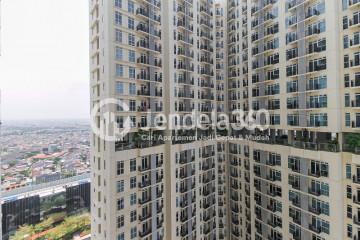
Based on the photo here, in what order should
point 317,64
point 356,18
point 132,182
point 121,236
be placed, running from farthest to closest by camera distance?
point 132,182 → point 317,64 → point 121,236 → point 356,18

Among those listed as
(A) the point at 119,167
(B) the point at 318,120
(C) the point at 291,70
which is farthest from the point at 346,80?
(A) the point at 119,167

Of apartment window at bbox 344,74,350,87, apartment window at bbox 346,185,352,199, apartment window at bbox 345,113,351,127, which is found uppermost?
apartment window at bbox 344,74,350,87

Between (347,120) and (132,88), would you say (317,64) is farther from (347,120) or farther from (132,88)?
(132,88)

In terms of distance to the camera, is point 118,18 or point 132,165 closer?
point 118,18

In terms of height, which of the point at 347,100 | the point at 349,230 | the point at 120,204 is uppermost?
the point at 347,100

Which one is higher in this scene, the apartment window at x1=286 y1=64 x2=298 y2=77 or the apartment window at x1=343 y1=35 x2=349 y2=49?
the apartment window at x1=343 y1=35 x2=349 y2=49

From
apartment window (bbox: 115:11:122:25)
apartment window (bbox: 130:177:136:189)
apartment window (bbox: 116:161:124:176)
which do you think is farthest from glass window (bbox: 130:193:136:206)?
apartment window (bbox: 115:11:122:25)

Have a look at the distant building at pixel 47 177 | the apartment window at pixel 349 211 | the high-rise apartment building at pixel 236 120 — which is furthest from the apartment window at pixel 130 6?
the apartment window at pixel 349 211

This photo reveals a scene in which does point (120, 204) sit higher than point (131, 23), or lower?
lower

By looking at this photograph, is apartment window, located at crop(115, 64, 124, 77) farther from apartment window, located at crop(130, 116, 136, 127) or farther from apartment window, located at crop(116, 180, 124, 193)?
apartment window, located at crop(116, 180, 124, 193)
